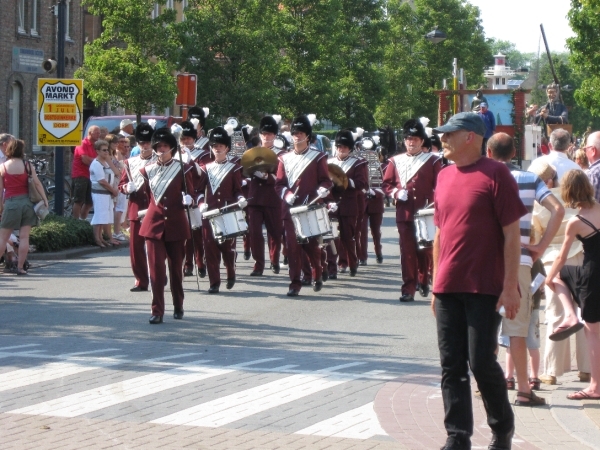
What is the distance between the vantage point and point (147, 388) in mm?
8781

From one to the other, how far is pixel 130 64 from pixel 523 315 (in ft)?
74.9

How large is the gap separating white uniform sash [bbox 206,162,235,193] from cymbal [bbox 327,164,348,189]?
66.1 inches

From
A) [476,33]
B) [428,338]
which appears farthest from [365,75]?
[428,338]

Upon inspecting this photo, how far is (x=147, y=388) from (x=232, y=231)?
617 centimetres

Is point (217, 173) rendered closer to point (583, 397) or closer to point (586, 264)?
point (586, 264)

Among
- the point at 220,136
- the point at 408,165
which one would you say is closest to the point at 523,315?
the point at 408,165

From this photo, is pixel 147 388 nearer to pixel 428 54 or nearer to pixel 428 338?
pixel 428 338

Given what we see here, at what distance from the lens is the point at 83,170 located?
21281 mm

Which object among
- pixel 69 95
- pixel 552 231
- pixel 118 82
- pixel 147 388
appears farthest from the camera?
pixel 118 82

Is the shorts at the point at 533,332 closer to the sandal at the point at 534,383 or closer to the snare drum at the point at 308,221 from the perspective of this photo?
the sandal at the point at 534,383

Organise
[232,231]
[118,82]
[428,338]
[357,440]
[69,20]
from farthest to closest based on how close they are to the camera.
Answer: [69,20] → [118,82] → [232,231] → [428,338] → [357,440]

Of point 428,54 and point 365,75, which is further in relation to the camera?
point 428,54

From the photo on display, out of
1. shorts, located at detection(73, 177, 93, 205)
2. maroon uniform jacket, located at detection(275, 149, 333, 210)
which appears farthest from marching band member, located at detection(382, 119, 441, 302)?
shorts, located at detection(73, 177, 93, 205)

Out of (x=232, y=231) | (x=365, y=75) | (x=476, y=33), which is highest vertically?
(x=476, y=33)
